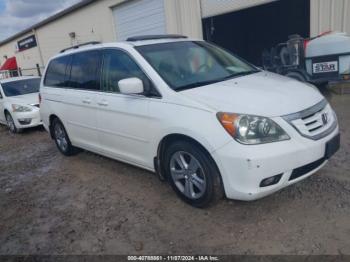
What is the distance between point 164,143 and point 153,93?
0.56m

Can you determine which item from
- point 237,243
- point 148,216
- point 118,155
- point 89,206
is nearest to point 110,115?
point 118,155

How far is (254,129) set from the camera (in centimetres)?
290

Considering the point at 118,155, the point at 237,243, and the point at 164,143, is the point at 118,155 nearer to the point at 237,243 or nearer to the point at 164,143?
the point at 164,143

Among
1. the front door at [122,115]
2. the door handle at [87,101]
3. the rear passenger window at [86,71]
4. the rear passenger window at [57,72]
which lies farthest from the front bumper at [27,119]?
the front door at [122,115]

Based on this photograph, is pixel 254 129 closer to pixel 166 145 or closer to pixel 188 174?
pixel 188 174

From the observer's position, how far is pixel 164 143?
3.54 meters

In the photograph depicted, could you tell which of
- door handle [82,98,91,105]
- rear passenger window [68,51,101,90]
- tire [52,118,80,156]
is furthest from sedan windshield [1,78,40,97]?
door handle [82,98,91,105]

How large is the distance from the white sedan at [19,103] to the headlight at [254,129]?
22.3 feet

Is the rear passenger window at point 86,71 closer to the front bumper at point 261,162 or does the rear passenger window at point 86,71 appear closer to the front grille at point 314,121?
the front bumper at point 261,162

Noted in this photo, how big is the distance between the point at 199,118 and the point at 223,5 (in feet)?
27.7

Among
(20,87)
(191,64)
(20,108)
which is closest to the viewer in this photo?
(191,64)

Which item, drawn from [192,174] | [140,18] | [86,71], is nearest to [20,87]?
[86,71]

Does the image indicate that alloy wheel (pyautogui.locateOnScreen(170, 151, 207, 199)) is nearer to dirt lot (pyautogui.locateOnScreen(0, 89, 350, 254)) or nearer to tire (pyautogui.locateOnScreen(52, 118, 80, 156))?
dirt lot (pyautogui.locateOnScreen(0, 89, 350, 254))

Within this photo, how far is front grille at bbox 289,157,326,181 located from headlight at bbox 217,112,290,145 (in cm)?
35
